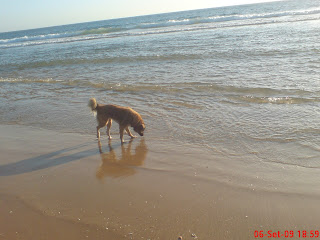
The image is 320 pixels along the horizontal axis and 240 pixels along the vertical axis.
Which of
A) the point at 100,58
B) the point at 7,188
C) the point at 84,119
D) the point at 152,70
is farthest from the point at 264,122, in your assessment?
the point at 100,58

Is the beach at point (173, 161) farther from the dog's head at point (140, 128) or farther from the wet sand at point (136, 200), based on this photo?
the dog's head at point (140, 128)

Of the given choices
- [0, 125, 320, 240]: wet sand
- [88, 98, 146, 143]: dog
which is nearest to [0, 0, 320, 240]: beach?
[0, 125, 320, 240]: wet sand

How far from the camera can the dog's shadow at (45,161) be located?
474cm

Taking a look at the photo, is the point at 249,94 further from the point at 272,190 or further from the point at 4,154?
the point at 4,154

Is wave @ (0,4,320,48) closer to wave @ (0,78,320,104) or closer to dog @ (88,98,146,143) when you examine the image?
wave @ (0,78,320,104)

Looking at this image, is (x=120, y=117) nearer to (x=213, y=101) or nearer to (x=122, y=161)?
(x=122, y=161)

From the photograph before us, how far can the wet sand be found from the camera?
3.09m

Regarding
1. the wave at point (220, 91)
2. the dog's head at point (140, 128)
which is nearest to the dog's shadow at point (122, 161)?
the dog's head at point (140, 128)

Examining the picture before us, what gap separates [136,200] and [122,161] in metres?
1.49

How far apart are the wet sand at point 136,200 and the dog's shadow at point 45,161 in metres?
0.02

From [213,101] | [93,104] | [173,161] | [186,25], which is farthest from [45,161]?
[186,25]

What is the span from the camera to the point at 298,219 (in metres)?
3.14

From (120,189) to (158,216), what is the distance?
0.91 metres

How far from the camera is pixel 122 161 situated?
16.6 feet
